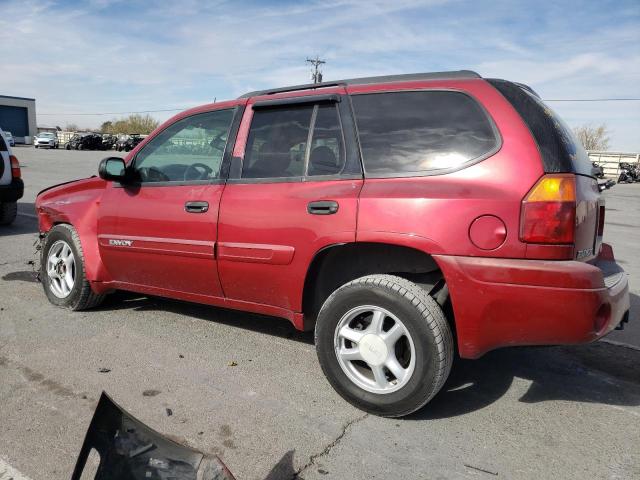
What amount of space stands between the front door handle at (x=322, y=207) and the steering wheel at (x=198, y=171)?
978mm

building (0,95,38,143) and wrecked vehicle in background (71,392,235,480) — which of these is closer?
wrecked vehicle in background (71,392,235,480)

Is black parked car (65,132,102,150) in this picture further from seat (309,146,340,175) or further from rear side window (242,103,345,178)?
seat (309,146,340,175)

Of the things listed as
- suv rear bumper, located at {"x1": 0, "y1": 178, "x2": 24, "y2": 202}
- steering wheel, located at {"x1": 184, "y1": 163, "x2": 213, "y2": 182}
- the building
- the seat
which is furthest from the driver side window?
the building

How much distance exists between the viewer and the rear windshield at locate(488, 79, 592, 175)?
267 cm

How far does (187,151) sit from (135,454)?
8.29 feet

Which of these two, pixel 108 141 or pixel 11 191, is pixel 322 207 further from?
pixel 108 141

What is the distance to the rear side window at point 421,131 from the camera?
282cm

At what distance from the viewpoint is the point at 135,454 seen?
2029 millimetres

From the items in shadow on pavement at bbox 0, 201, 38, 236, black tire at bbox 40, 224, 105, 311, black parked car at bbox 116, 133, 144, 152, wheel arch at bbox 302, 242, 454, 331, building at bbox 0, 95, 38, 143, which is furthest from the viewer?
building at bbox 0, 95, 38, 143

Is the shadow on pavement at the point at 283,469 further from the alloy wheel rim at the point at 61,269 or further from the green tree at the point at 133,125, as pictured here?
the green tree at the point at 133,125

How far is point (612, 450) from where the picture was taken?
2.71 metres

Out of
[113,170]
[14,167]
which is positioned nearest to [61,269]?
[113,170]

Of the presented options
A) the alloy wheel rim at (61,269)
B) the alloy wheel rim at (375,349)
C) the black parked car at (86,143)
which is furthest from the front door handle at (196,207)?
the black parked car at (86,143)

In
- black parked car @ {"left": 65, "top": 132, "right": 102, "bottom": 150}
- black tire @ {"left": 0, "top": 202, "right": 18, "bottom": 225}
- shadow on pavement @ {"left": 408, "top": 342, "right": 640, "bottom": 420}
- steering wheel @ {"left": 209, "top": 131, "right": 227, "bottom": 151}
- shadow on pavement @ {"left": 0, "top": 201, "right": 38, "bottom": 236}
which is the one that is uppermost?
black parked car @ {"left": 65, "top": 132, "right": 102, "bottom": 150}
